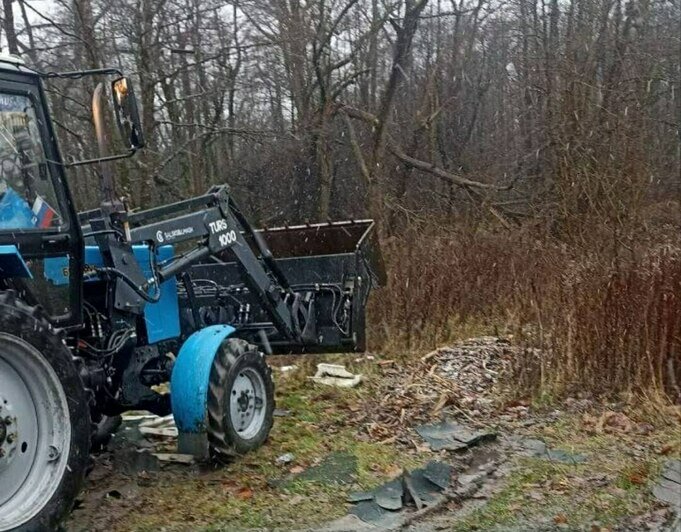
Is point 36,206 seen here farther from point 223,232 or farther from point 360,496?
point 360,496

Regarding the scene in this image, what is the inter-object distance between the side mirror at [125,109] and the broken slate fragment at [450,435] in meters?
3.13

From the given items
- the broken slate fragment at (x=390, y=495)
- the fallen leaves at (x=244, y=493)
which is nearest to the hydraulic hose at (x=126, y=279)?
the fallen leaves at (x=244, y=493)

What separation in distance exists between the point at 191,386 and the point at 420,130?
14510 mm

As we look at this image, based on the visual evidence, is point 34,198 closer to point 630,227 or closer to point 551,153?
point 630,227

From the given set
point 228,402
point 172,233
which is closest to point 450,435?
point 228,402

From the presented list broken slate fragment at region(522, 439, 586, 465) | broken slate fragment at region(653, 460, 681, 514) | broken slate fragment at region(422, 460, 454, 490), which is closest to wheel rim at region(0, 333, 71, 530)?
broken slate fragment at region(422, 460, 454, 490)

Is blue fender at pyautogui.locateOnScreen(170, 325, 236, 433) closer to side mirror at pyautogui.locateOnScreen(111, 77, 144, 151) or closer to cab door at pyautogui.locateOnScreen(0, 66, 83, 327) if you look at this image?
cab door at pyautogui.locateOnScreen(0, 66, 83, 327)

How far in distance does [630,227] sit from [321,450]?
25.9 ft

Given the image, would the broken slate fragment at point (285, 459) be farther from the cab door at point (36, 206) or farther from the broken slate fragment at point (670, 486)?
the broken slate fragment at point (670, 486)

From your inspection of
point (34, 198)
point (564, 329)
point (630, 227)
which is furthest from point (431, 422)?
point (630, 227)

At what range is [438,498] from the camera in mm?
4953

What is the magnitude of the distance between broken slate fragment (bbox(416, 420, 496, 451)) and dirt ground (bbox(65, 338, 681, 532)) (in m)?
0.06

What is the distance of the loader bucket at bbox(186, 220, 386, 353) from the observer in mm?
7121

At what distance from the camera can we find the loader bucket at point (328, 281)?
7121 millimetres
